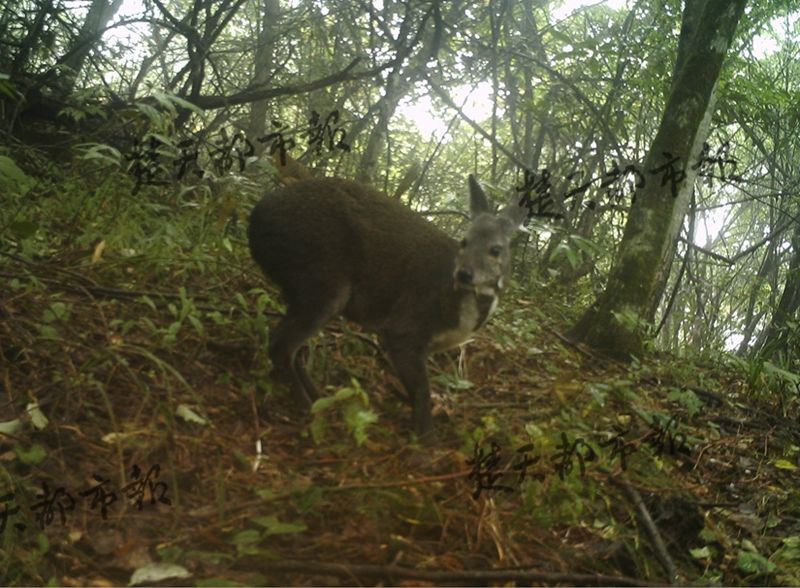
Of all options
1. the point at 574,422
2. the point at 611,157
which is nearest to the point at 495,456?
the point at 574,422

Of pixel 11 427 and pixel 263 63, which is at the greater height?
pixel 263 63

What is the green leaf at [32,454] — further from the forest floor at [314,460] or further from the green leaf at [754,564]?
the green leaf at [754,564]

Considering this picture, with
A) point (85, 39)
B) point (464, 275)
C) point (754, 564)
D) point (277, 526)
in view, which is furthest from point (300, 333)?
point (85, 39)

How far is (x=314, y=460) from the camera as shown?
2957 millimetres

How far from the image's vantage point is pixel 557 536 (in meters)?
2.74

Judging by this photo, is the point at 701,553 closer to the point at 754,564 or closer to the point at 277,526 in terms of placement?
the point at 754,564

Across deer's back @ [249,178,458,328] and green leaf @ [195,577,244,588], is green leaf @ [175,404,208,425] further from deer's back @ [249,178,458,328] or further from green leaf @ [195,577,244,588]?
deer's back @ [249,178,458,328]

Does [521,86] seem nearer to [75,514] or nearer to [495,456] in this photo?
[495,456]

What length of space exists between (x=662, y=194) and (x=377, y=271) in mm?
2560

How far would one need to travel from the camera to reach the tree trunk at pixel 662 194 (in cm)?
533

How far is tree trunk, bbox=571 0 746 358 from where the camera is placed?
5332mm

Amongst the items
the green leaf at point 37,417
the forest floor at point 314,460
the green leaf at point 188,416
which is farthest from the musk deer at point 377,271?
the green leaf at point 37,417

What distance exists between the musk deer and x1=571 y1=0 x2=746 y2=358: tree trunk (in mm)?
1650

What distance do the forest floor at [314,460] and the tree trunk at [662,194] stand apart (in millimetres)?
662
